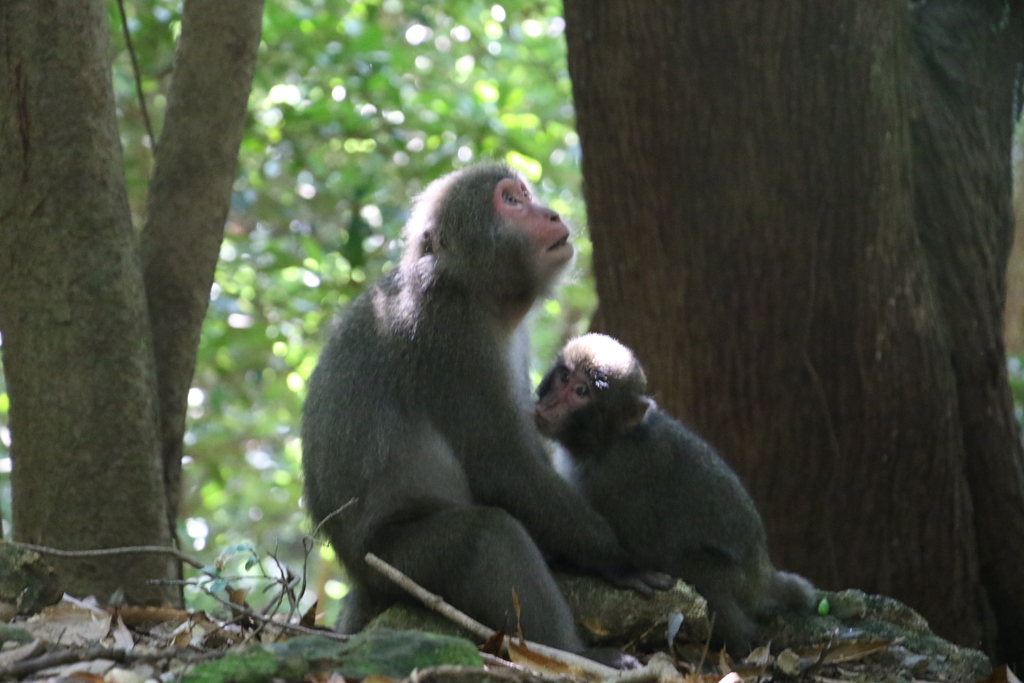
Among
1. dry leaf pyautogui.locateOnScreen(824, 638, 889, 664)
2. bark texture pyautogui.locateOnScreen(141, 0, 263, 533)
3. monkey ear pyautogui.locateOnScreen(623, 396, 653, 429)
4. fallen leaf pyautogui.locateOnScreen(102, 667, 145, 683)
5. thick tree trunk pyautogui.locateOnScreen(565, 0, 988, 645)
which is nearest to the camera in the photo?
fallen leaf pyautogui.locateOnScreen(102, 667, 145, 683)

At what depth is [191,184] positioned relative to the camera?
4785 millimetres

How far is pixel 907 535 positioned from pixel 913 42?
2.60m

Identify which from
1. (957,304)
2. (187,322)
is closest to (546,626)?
(187,322)

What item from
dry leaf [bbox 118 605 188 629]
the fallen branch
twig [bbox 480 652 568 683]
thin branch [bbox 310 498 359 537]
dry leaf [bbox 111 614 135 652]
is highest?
thin branch [bbox 310 498 359 537]

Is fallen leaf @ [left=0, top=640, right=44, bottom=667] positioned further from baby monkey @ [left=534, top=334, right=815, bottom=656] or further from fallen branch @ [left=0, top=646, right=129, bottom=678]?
baby monkey @ [left=534, top=334, right=815, bottom=656]

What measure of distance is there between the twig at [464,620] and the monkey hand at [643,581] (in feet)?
1.80

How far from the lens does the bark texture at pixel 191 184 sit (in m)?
4.70

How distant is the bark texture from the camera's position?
470 cm

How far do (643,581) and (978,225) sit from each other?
2913 millimetres

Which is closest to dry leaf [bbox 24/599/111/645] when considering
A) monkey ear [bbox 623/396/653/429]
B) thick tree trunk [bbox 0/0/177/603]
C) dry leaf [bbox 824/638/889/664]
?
thick tree trunk [bbox 0/0/177/603]

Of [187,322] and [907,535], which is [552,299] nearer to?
[187,322]

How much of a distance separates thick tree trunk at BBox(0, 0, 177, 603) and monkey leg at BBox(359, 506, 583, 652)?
3.97 feet

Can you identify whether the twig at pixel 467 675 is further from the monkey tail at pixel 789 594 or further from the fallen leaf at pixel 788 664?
the monkey tail at pixel 789 594

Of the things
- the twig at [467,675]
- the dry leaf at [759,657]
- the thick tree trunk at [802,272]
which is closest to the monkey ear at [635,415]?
the dry leaf at [759,657]
